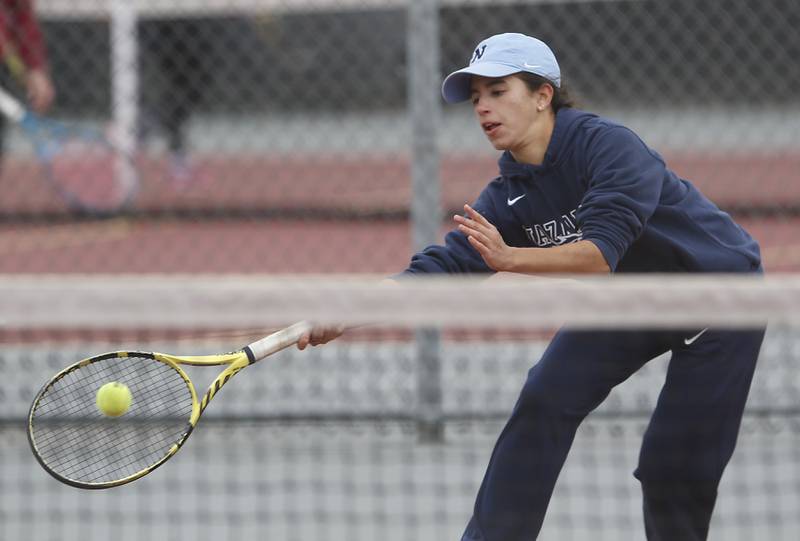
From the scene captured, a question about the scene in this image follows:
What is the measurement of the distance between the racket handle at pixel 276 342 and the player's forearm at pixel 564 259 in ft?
1.54

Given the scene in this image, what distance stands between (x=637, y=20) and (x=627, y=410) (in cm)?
480

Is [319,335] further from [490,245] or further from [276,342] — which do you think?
[490,245]

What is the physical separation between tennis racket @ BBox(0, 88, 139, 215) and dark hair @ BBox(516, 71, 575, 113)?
11.2 feet

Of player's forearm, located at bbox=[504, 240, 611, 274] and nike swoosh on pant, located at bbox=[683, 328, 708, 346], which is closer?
player's forearm, located at bbox=[504, 240, 611, 274]

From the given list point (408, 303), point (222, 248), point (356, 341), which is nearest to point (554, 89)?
point (408, 303)

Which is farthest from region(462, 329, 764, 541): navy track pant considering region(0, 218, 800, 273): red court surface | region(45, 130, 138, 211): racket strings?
region(45, 130, 138, 211): racket strings

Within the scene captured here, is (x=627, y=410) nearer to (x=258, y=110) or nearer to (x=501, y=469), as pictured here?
(x=501, y=469)

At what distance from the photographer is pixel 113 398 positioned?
281 cm

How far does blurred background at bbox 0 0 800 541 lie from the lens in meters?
4.24

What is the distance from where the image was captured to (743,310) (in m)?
2.06

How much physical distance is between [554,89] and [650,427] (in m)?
0.79

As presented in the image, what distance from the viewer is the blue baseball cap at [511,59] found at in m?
2.83

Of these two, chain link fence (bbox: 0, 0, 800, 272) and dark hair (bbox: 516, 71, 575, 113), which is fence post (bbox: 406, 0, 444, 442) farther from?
dark hair (bbox: 516, 71, 575, 113)

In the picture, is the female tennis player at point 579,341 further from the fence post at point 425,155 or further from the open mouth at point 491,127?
the fence post at point 425,155
